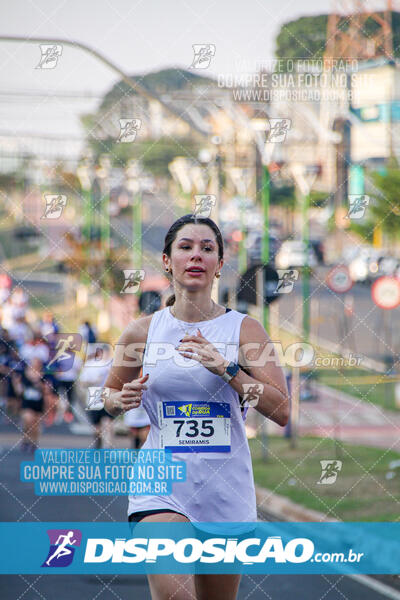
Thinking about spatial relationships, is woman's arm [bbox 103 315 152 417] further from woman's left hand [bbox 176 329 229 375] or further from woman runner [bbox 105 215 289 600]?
woman's left hand [bbox 176 329 229 375]

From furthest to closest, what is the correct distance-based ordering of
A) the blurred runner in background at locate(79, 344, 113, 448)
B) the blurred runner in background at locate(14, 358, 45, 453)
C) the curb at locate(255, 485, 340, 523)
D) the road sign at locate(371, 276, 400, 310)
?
the road sign at locate(371, 276, 400, 310) < the blurred runner in background at locate(14, 358, 45, 453) < the blurred runner in background at locate(79, 344, 113, 448) < the curb at locate(255, 485, 340, 523)

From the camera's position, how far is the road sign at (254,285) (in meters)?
11.6

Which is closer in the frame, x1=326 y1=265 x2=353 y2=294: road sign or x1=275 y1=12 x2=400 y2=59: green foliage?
x1=275 y1=12 x2=400 y2=59: green foliage

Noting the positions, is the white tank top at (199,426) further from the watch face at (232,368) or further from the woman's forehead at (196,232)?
the woman's forehead at (196,232)

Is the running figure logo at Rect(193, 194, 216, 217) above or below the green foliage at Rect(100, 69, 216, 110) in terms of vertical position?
below

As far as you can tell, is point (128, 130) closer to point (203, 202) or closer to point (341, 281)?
point (203, 202)

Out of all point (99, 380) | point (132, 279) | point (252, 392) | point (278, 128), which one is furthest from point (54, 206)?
point (99, 380)

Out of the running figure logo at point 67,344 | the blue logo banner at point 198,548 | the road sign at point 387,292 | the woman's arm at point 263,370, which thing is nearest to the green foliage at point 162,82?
the running figure logo at point 67,344

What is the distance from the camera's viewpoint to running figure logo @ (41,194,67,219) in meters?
6.44

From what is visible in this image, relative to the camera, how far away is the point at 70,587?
7004mm

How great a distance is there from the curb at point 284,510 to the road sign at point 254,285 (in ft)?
6.53

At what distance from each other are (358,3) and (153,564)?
7.92 metres

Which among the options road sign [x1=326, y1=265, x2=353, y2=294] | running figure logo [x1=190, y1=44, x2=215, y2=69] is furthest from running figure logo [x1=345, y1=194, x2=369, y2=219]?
road sign [x1=326, y1=265, x2=353, y2=294]

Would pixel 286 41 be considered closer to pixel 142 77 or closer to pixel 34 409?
pixel 142 77
